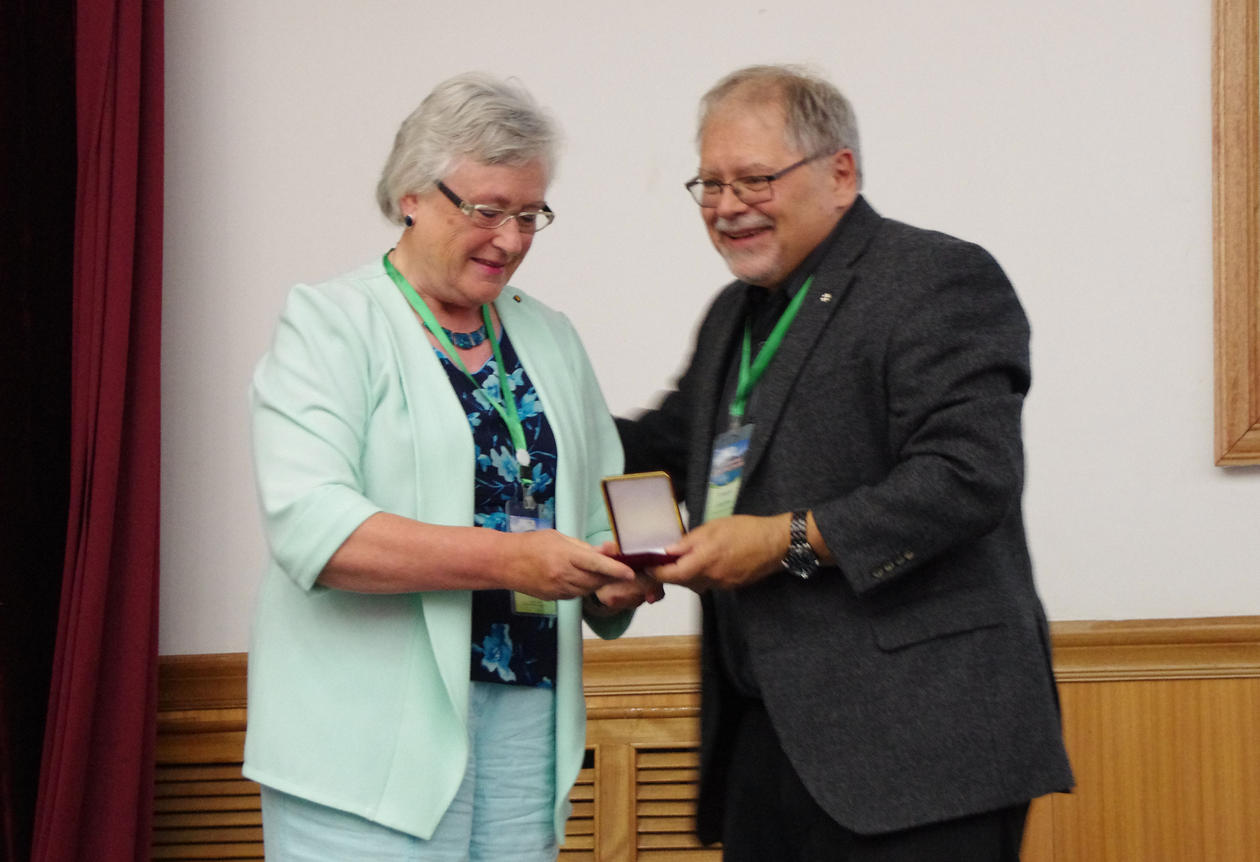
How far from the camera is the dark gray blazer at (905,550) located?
1718 millimetres

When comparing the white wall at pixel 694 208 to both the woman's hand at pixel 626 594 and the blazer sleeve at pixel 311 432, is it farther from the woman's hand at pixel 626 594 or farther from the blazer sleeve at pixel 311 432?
the blazer sleeve at pixel 311 432

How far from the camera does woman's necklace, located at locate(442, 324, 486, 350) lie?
196 cm

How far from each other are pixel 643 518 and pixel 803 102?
648 millimetres

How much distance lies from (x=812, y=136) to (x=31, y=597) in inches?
88.7

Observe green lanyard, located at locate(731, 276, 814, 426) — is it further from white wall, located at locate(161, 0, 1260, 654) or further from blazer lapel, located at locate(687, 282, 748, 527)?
white wall, located at locate(161, 0, 1260, 654)

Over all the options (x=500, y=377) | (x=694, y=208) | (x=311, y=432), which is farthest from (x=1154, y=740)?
(x=311, y=432)

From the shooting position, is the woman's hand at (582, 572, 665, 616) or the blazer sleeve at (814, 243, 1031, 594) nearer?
the blazer sleeve at (814, 243, 1031, 594)

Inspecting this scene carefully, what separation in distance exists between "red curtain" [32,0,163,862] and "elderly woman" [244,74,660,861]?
1.45 metres

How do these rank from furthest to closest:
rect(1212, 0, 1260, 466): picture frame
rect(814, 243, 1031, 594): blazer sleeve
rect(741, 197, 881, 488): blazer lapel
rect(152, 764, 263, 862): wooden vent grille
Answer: rect(152, 764, 263, 862): wooden vent grille
rect(1212, 0, 1260, 466): picture frame
rect(741, 197, 881, 488): blazer lapel
rect(814, 243, 1031, 594): blazer sleeve

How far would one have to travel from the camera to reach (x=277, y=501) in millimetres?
1738

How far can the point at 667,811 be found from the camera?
327 cm

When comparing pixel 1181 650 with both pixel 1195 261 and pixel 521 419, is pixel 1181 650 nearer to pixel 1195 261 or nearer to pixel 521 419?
pixel 1195 261

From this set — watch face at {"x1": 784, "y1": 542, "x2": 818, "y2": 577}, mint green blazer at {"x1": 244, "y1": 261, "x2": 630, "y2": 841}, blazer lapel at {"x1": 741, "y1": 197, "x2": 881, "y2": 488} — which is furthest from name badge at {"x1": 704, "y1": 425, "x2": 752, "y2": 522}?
mint green blazer at {"x1": 244, "y1": 261, "x2": 630, "y2": 841}

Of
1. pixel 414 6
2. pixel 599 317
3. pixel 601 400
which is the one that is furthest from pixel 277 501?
pixel 414 6
